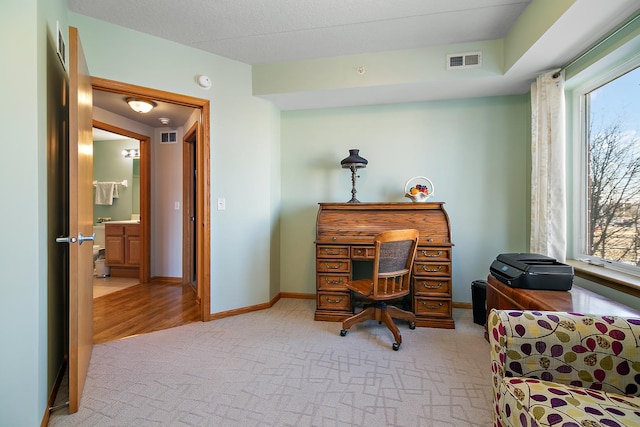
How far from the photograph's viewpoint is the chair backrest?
2.33 metres

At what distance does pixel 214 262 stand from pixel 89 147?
1.47m

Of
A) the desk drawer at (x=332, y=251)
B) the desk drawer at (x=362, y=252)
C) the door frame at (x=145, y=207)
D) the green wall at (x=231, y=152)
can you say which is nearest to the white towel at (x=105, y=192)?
the door frame at (x=145, y=207)

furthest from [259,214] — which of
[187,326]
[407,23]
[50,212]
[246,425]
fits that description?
[407,23]

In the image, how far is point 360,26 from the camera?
96.6 inches

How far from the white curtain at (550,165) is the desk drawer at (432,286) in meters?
0.85

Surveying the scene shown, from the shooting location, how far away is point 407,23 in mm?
2404

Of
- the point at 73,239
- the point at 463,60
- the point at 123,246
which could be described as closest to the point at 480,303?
the point at 463,60

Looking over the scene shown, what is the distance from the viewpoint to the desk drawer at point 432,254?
2.74 metres

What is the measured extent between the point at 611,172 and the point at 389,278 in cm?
185

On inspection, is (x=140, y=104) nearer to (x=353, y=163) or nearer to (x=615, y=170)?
(x=353, y=163)

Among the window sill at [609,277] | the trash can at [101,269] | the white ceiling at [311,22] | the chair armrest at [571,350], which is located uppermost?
the white ceiling at [311,22]

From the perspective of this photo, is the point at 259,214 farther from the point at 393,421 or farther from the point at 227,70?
the point at 393,421

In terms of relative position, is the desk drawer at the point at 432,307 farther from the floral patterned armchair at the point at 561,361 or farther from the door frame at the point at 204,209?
the door frame at the point at 204,209

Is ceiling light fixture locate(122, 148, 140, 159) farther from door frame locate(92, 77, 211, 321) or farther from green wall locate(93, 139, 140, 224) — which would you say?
door frame locate(92, 77, 211, 321)
